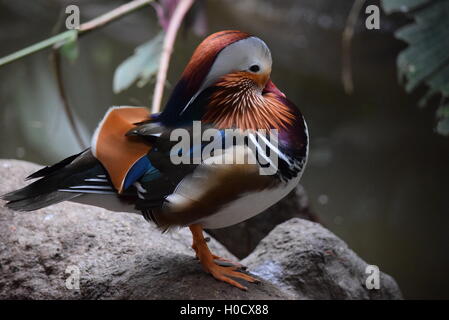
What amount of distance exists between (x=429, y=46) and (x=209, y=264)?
944 millimetres

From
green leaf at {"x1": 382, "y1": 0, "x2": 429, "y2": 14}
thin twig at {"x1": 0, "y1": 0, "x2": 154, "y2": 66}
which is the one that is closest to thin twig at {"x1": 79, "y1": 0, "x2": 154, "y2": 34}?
thin twig at {"x1": 0, "y1": 0, "x2": 154, "y2": 66}

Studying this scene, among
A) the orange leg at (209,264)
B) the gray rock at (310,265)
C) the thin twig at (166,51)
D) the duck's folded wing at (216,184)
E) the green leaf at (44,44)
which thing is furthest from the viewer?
the thin twig at (166,51)

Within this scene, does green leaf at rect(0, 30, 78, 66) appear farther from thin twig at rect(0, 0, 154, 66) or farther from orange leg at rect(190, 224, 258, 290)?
orange leg at rect(190, 224, 258, 290)

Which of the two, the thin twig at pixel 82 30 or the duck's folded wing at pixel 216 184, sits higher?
the thin twig at pixel 82 30

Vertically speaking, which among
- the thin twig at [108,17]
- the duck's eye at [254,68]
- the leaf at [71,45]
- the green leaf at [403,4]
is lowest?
the duck's eye at [254,68]

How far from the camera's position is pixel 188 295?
812mm

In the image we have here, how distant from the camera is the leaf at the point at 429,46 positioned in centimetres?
142

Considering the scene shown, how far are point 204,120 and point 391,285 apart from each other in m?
0.68

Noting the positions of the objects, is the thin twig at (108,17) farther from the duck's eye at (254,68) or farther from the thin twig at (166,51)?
the duck's eye at (254,68)

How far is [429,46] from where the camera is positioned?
1434 mm

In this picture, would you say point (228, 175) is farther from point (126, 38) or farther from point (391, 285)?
point (126, 38)

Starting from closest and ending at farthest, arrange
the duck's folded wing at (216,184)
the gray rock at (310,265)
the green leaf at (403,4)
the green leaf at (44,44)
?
the duck's folded wing at (216,184) < the gray rock at (310,265) < the green leaf at (44,44) < the green leaf at (403,4)

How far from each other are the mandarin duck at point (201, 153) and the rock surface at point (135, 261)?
15 centimetres

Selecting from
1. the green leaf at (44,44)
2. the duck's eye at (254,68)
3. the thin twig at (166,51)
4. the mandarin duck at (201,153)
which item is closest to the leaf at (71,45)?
the green leaf at (44,44)
